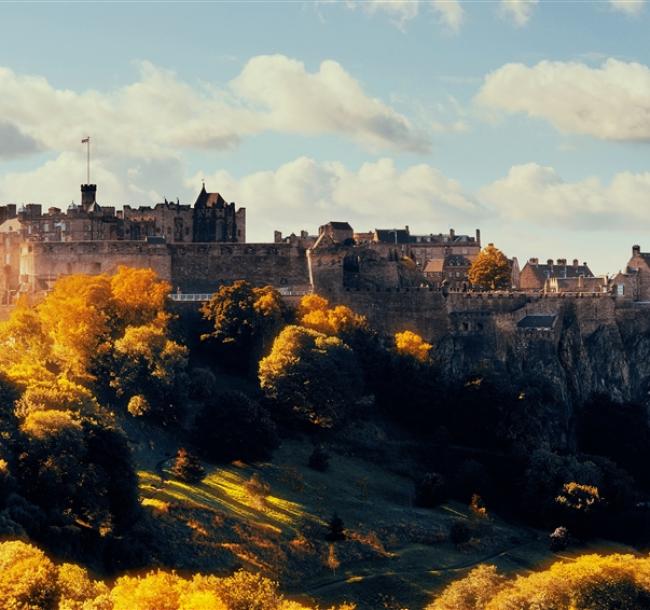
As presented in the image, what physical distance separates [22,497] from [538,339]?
5237 centimetres

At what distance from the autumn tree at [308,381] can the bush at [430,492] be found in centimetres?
775

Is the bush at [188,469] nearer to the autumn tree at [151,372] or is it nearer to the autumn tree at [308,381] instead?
the autumn tree at [151,372]

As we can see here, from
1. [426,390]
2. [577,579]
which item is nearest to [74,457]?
[577,579]

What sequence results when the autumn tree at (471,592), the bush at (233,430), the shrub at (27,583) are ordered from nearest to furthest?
the shrub at (27,583) → the autumn tree at (471,592) → the bush at (233,430)

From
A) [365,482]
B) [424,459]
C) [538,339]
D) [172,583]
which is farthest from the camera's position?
[538,339]

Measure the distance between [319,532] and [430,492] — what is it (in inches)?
451

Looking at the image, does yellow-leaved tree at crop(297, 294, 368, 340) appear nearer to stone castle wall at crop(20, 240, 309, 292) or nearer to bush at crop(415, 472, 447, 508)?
stone castle wall at crop(20, 240, 309, 292)

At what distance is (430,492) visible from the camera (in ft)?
278

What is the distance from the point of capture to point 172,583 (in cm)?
5575

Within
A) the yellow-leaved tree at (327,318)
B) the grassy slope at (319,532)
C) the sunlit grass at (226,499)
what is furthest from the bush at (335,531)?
the yellow-leaved tree at (327,318)

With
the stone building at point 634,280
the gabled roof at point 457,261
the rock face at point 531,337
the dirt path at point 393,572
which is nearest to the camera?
the dirt path at point 393,572

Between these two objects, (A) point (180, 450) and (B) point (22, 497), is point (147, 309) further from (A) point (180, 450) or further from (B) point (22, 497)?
(B) point (22, 497)

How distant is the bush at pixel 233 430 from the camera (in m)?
82.9

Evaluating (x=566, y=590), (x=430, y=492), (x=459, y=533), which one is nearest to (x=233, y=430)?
(x=430, y=492)
